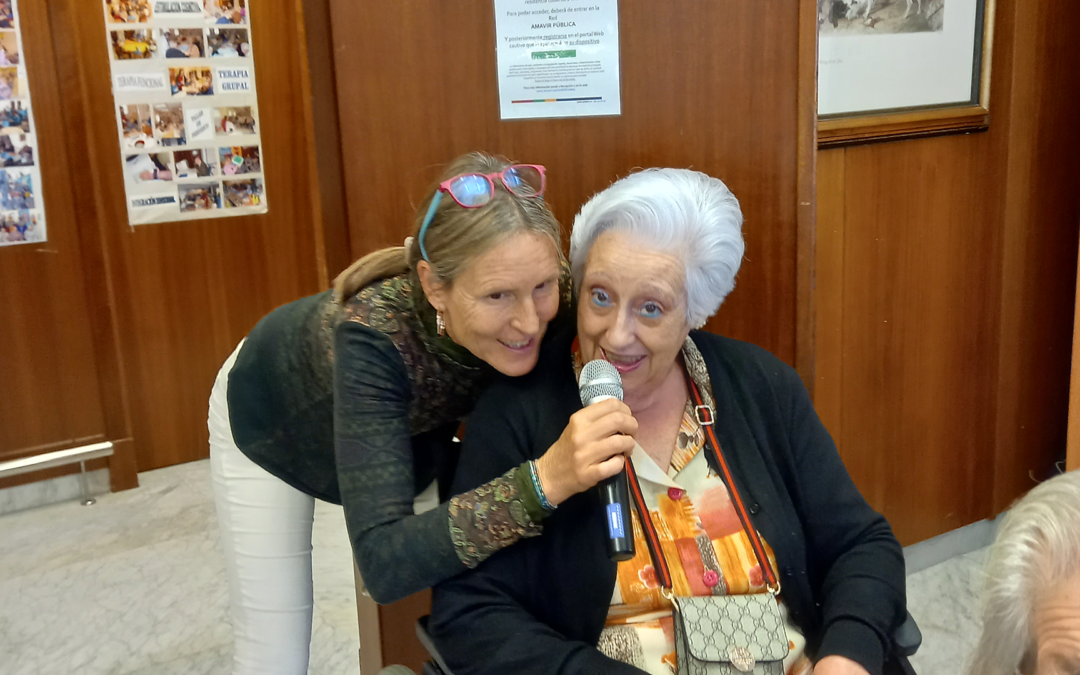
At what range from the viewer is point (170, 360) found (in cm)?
404

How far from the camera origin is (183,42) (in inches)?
149

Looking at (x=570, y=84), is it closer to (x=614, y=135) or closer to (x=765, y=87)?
(x=614, y=135)

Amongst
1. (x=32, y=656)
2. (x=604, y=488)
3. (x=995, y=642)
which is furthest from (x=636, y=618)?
(x=32, y=656)

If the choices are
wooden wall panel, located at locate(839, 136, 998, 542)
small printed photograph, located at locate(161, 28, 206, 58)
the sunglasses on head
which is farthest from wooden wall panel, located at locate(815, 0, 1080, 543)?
small printed photograph, located at locate(161, 28, 206, 58)

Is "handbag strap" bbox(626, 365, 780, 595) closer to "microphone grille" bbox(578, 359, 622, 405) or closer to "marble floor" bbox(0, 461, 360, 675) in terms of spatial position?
"microphone grille" bbox(578, 359, 622, 405)

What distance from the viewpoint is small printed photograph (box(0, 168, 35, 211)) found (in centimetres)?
350

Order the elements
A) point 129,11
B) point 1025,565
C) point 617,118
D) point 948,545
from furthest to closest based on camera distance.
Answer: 1. point 129,11
2. point 948,545
3. point 617,118
4. point 1025,565

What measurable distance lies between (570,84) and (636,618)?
100 cm

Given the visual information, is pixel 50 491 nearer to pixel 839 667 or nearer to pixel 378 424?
pixel 378 424

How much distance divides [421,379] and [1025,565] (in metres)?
0.89

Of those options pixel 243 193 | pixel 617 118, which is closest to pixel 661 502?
pixel 617 118

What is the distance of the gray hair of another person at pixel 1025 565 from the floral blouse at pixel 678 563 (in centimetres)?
43

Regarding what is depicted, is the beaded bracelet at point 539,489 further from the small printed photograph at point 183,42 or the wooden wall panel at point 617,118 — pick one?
the small printed photograph at point 183,42

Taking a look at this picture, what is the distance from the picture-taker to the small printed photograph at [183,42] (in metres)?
3.76
